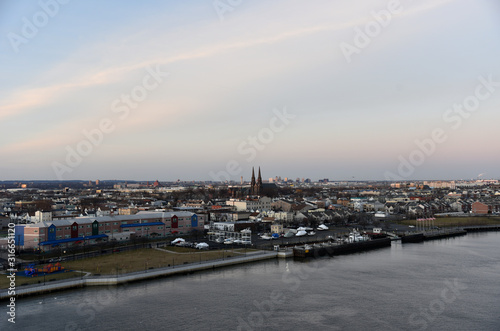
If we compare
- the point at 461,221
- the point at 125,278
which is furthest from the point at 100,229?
the point at 461,221

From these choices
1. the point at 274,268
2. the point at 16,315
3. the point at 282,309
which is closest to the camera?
the point at 16,315

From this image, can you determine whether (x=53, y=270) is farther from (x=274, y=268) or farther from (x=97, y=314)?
(x=274, y=268)

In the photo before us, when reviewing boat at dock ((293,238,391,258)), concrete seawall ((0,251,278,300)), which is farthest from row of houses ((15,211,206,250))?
boat at dock ((293,238,391,258))

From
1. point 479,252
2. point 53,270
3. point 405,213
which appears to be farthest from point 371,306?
point 405,213

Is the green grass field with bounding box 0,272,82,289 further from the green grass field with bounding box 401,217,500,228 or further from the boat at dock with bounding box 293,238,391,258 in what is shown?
the green grass field with bounding box 401,217,500,228

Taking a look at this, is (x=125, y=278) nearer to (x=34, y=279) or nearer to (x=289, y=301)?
(x=34, y=279)
